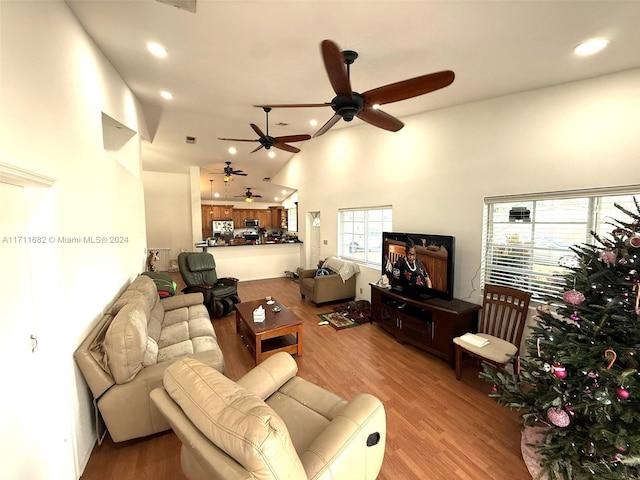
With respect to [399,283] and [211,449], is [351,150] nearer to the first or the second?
[399,283]

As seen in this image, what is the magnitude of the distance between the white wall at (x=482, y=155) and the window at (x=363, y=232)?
0.26 metres

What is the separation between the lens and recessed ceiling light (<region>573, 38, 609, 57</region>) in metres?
1.85

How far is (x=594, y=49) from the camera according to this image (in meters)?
1.93

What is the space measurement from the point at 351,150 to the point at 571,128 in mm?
3250

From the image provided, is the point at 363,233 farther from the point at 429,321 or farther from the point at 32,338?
the point at 32,338

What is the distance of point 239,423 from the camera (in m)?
0.92

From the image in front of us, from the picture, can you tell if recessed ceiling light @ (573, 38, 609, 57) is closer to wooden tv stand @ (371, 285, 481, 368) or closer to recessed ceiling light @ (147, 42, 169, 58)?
wooden tv stand @ (371, 285, 481, 368)

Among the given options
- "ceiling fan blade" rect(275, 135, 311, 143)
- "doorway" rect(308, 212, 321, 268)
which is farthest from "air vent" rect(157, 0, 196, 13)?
"doorway" rect(308, 212, 321, 268)

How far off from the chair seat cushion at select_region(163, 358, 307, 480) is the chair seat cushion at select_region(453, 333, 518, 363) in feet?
7.08

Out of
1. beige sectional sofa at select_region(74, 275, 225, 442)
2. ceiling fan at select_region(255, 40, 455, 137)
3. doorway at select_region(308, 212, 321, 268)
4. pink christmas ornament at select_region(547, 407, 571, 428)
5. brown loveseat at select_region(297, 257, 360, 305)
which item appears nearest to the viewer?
pink christmas ornament at select_region(547, 407, 571, 428)

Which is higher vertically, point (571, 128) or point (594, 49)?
point (594, 49)

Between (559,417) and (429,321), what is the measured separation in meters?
1.61

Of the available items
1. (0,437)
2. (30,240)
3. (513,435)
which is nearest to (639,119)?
(513,435)

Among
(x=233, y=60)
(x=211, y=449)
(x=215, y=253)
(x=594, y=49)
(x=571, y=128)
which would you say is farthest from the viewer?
(x=215, y=253)
